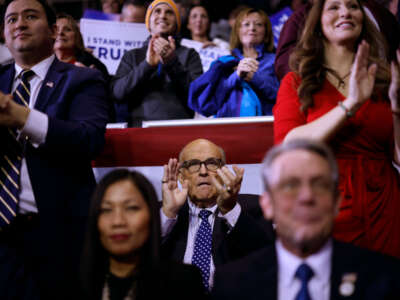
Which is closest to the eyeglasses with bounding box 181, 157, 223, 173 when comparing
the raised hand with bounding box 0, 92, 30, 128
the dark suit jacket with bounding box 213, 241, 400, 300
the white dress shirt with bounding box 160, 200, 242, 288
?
the white dress shirt with bounding box 160, 200, 242, 288

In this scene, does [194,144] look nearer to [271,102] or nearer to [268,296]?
→ [271,102]

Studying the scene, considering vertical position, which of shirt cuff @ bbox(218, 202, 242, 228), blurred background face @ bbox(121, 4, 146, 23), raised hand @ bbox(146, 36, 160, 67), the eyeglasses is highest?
blurred background face @ bbox(121, 4, 146, 23)

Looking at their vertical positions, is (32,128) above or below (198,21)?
below

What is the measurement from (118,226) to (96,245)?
0.13 meters

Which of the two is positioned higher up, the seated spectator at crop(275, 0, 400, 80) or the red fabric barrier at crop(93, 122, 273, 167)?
the seated spectator at crop(275, 0, 400, 80)

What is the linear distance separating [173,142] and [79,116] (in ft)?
3.20

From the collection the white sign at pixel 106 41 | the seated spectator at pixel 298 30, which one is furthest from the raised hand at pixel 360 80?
the white sign at pixel 106 41

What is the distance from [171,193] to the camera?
3.05m

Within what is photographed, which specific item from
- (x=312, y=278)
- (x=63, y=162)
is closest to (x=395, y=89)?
(x=312, y=278)

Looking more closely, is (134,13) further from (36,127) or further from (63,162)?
(36,127)

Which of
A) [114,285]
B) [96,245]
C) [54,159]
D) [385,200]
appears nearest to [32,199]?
[54,159]

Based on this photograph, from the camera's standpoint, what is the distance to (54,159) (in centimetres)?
261

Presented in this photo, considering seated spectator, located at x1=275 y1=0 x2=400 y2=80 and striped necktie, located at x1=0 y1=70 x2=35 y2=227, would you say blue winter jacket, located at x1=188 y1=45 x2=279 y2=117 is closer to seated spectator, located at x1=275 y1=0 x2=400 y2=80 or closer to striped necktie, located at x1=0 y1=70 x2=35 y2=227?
seated spectator, located at x1=275 y1=0 x2=400 y2=80

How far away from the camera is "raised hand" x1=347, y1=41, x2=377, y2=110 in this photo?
232 centimetres
